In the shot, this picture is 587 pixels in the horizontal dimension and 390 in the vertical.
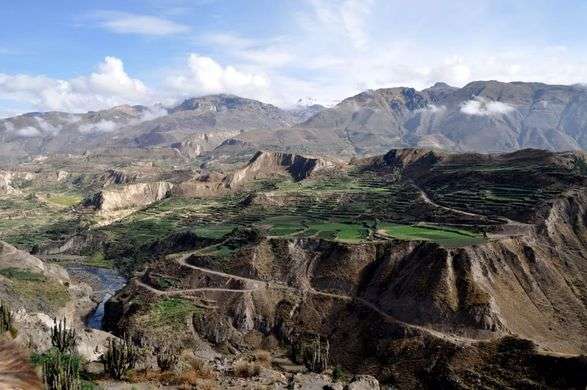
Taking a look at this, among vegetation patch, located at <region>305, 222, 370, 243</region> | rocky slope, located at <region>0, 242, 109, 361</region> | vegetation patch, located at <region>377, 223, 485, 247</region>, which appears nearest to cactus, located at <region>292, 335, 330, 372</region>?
vegetation patch, located at <region>305, 222, 370, 243</region>

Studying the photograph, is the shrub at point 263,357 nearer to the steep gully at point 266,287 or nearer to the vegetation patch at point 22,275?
the steep gully at point 266,287

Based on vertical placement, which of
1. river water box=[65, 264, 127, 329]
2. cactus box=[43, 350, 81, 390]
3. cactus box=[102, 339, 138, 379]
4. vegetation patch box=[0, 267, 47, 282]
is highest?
cactus box=[43, 350, 81, 390]

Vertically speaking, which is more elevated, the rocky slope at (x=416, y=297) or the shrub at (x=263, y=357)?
the rocky slope at (x=416, y=297)

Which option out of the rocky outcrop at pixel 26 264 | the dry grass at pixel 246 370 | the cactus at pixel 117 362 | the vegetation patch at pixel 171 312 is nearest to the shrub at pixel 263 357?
the vegetation patch at pixel 171 312

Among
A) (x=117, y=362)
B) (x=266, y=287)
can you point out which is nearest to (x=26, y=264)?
(x=266, y=287)

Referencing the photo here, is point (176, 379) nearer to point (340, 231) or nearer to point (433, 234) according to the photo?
point (433, 234)

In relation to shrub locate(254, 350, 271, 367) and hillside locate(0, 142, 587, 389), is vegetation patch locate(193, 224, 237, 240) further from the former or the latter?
shrub locate(254, 350, 271, 367)
